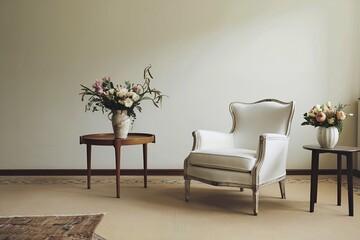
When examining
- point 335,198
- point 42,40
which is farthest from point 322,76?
point 42,40

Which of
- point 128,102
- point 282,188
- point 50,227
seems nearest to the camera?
point 50,227

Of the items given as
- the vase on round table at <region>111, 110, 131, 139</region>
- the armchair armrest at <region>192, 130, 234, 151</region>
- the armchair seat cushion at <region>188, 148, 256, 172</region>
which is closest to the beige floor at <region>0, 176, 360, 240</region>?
the armchair seat cushion at <region>188, 148, 256, 172</region>

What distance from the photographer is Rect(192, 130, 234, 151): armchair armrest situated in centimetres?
345

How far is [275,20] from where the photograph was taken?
4652 millimetres

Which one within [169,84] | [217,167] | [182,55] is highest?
[182,55]

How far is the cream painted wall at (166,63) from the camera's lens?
15.3 ft

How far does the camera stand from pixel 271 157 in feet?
10.1

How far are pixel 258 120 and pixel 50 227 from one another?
84.8 inches

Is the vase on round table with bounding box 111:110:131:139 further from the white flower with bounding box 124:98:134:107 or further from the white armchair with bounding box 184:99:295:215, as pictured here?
the white armchair with bounding box 184:99:295:215

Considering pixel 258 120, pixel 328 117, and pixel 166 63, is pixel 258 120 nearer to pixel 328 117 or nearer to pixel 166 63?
pixel 328 117

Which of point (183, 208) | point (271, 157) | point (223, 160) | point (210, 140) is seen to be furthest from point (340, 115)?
point (183, 208)

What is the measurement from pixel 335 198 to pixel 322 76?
1822 mm

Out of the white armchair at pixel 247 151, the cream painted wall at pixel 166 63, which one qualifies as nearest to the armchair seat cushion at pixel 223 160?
the white armchair at pixel 247 151

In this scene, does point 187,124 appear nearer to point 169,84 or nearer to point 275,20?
point 169,84
